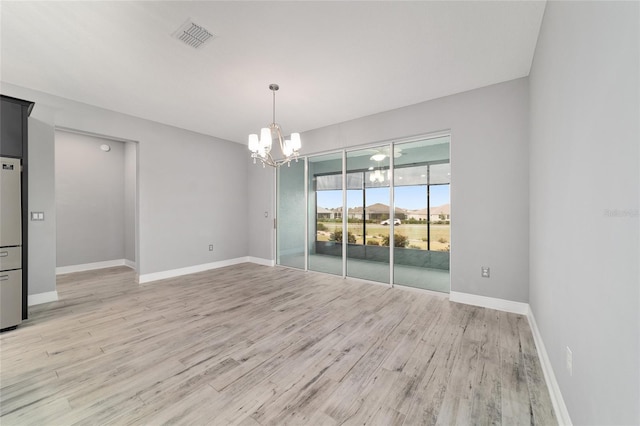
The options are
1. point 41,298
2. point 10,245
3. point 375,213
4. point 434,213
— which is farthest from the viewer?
point 375,213

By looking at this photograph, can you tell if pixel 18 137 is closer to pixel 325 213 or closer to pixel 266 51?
pixel 266 51

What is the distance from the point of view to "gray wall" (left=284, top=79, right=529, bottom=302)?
3127mm

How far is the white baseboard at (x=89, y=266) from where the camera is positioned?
5.21 metres

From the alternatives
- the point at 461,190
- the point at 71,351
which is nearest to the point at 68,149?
the point at 71,351

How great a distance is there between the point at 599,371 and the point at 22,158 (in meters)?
5.33

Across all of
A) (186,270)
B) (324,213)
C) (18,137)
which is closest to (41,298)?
(186,270)

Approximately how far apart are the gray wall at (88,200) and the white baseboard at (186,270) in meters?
2.23

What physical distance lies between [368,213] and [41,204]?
16.7 feet

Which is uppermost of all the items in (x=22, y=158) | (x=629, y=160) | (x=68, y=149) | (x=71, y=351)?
(x=68, y=149)

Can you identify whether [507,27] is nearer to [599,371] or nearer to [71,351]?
[599,371]

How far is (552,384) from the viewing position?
5.74 ft

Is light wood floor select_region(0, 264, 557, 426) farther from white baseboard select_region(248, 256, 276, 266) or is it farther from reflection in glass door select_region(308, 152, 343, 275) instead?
white baseboard select_region(248, 256, 276, 266)

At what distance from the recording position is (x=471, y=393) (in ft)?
5.81

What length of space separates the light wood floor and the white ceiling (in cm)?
306
